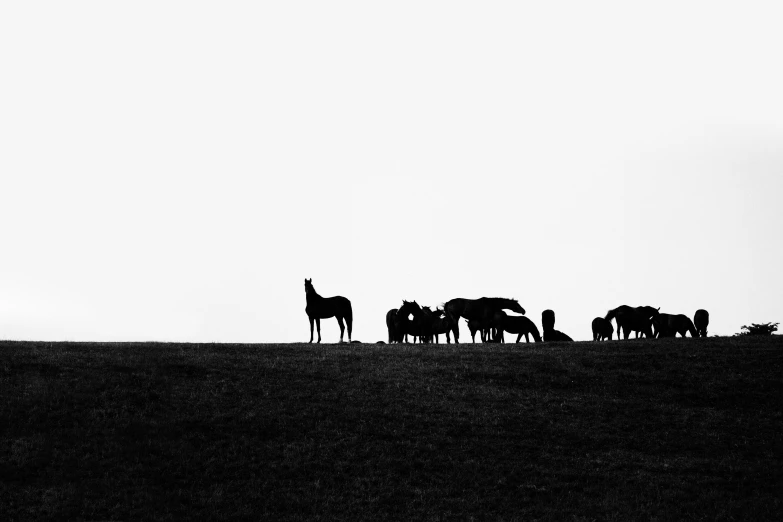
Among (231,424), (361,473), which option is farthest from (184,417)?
(361,473)

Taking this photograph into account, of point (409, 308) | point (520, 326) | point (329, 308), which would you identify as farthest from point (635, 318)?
point (329, 308)

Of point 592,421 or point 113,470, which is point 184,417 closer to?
point 113,470

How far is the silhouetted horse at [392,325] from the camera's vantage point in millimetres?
45066

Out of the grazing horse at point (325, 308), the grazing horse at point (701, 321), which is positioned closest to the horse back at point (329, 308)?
the grazing horse at point (325, 308)

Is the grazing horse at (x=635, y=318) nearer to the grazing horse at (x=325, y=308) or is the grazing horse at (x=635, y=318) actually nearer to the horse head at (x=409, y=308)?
the horse head at (x=409, y=308)

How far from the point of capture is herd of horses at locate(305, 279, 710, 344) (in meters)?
43.7

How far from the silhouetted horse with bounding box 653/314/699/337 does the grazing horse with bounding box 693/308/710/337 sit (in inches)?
14.9

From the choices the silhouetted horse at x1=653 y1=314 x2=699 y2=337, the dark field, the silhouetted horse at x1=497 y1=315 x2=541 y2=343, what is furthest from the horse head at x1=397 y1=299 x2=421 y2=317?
the silhouetted horse at x1=653 y1=314 x2=699 y2=337

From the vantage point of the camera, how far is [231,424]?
25.2 m

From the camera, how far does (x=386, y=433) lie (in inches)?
985

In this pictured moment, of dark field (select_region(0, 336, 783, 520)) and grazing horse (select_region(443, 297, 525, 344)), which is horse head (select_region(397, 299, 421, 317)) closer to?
grazing horse (select_region(443, 297, 525, 344))

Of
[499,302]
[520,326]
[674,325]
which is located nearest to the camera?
[499,302]

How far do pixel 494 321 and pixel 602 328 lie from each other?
23.1 ft

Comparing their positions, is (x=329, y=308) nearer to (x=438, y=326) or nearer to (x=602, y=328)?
(x=438, y=326)
